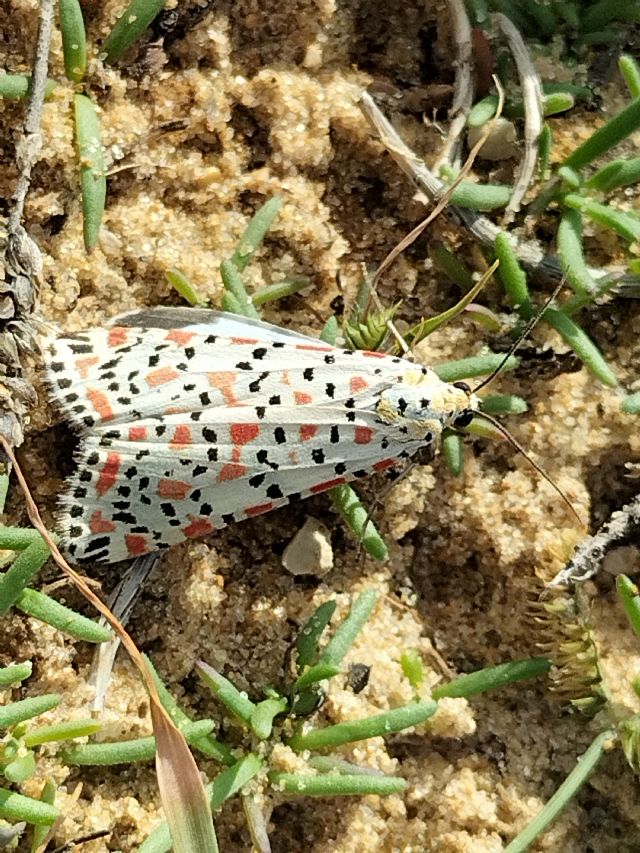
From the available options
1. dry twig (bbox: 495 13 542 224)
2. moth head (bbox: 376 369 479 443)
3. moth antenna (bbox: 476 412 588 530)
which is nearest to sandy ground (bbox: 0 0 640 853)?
moth antenna (bbox: 476 412 588 530)

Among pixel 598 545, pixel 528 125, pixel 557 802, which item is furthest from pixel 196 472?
pixel 528 125

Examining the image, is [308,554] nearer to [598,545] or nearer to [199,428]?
[199,428]

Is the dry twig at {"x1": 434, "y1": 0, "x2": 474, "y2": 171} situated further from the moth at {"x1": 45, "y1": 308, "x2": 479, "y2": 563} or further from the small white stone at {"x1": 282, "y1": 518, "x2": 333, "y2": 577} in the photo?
the small white stone at {"x1": 282, "y1": 518, "x2": 333, "y2": 577}

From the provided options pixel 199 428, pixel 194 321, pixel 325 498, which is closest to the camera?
pixel 199 428

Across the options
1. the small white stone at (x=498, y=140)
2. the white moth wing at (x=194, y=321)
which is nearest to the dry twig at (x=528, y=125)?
the small white stone at (x=498, y=140)

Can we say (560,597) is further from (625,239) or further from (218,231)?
(218,231)

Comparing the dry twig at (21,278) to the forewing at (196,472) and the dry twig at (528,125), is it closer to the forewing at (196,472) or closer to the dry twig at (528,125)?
the forewing at (196,472)
